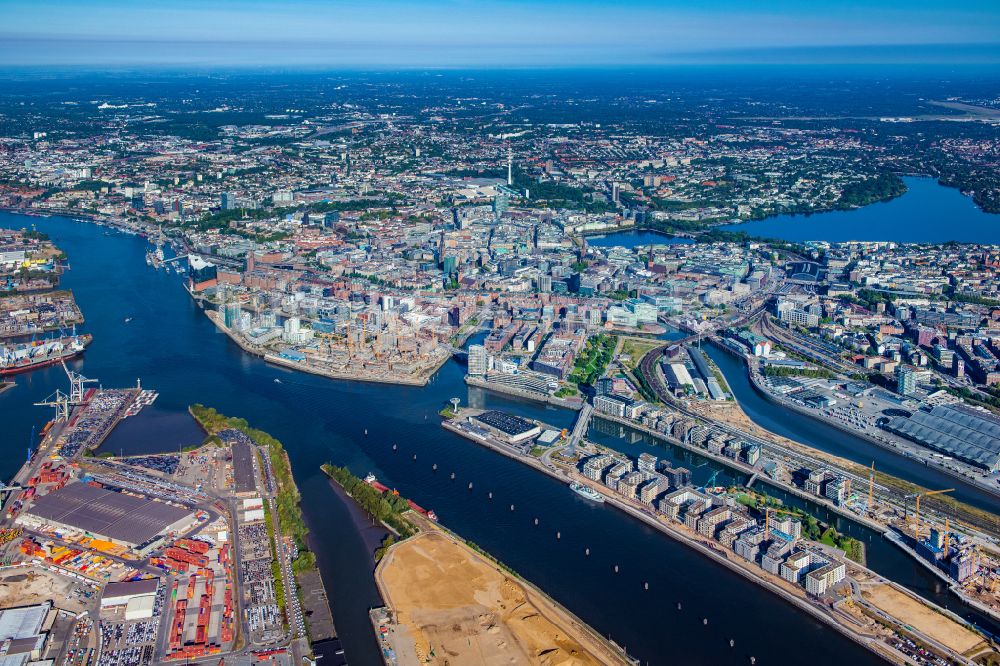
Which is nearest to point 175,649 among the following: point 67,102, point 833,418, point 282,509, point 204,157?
point 282,509

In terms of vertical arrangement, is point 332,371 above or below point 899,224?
above

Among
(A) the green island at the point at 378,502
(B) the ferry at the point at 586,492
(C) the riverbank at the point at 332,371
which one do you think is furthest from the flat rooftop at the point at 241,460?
(B) the ferry at the point at 586,492

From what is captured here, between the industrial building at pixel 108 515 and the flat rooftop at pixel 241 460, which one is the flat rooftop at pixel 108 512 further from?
the flat rooftop at pixel 241 460

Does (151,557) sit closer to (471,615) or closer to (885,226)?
(471,615)

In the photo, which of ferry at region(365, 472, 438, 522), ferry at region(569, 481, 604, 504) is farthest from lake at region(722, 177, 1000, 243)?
ferry at region(365, 472, 438, 522)

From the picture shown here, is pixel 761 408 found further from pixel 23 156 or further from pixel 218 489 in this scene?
pixel 23 156

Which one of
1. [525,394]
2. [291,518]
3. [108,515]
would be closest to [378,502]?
[291,518]
